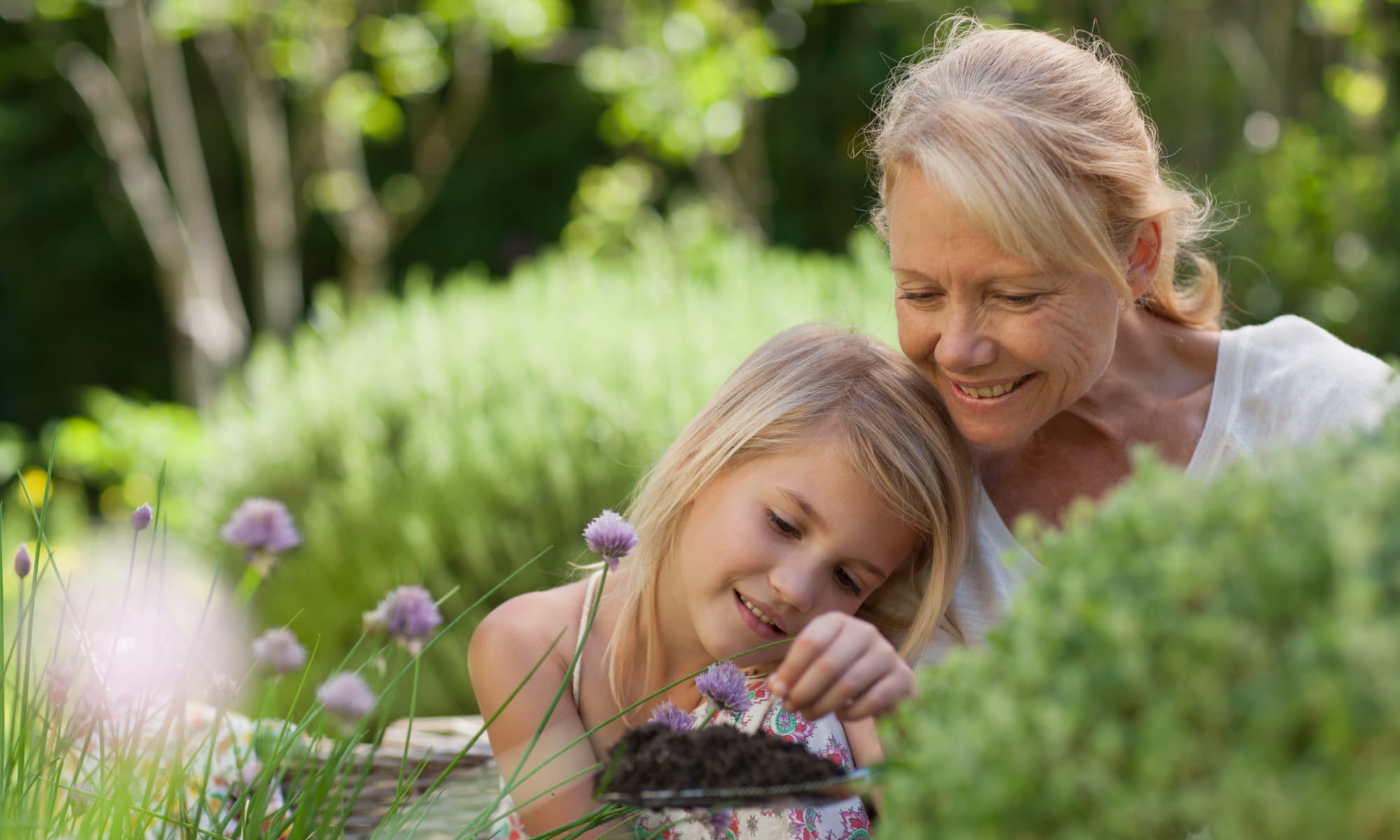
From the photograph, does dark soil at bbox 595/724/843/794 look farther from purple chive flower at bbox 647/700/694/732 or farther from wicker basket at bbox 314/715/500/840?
wicker basket at bbox 314/715/500/840

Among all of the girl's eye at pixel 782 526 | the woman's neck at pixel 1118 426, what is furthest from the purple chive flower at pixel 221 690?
the woman's neck at pixel 1118 426

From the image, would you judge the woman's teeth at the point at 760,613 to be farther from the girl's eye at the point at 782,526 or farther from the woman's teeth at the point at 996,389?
the woman's teeth at the point at 996,389

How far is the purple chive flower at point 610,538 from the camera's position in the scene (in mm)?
1385

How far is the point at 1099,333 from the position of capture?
1.83 meters

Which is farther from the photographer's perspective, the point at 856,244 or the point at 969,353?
the point at 856,244

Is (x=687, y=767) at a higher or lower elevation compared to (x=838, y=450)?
lower

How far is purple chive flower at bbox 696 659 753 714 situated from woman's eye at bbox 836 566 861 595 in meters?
0.44

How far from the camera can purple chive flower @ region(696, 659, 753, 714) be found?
4.45ft

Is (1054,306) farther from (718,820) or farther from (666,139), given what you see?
(666,139)

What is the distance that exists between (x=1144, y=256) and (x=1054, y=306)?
0.93ft

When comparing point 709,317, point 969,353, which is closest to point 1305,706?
point 969,353

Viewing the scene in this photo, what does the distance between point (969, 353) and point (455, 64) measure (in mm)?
7591

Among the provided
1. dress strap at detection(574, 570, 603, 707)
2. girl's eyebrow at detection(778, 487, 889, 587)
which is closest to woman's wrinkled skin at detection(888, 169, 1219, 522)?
girl's eyebrow at detection(778, 487, 889, 587)

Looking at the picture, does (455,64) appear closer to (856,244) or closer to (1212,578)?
(856,244)
